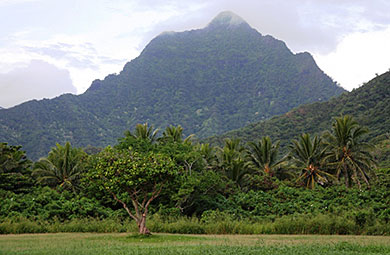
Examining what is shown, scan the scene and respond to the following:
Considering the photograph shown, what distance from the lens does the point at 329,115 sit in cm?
7294

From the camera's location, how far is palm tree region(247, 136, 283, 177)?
37406mm

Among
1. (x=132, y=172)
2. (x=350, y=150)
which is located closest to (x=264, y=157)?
(x=350, y=150)

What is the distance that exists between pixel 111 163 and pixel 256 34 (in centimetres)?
17129

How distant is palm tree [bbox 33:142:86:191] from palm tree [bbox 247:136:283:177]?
46.5 ft

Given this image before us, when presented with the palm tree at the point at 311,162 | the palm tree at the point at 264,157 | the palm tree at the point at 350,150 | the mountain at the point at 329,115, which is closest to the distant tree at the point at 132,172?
the palm tree at the point at 350,150

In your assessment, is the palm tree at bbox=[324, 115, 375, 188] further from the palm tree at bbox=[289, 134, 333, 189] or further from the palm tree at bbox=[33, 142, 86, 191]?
the palm tree at bbox=[33, 142, 86, 191]

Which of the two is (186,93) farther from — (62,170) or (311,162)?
(62,170)

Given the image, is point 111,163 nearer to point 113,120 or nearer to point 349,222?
point 349,222

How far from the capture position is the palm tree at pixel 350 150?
32.9m

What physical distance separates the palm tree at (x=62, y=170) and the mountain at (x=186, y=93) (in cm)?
5435

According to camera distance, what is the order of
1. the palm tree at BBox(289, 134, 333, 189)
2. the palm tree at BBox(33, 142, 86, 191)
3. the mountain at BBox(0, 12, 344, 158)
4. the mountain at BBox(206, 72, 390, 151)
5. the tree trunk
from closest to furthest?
the tree trunk → the palm tree at BBox(33, 142, 86, 191) → the palm tree at BBox(289, 134, 333, 189) → the mountain at BBox(206, 72, 390, 151) → the mountain at BBox(0, 12, 344, 158)

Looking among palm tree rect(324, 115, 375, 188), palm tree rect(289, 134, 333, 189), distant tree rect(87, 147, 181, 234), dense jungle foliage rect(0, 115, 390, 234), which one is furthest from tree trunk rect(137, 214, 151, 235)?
palm tree rect(324, 115, 375, 188)

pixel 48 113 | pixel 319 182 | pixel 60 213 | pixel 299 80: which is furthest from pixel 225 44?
pixel 60 213

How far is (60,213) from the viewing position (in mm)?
26734
